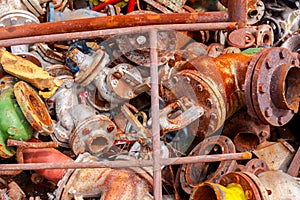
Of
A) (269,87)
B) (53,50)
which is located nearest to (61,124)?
(53,50)

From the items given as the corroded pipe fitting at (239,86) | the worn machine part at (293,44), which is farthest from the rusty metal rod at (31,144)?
the worn machine part at (293,44)

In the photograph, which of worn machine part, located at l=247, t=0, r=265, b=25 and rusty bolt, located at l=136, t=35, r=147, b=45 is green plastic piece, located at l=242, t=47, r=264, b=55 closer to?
worn machine part, located at l=247, t=0, r=265, b=25

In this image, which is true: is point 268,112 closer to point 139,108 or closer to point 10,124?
point 139,108

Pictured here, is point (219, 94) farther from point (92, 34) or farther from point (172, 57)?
point (92, 34)

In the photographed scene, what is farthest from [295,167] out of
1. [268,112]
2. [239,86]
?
[239,86]

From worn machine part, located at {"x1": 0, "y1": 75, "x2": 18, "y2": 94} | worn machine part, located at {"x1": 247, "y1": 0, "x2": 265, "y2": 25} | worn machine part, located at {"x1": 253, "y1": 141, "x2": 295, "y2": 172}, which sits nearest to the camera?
worn machine part, located at {"x1": 0, "y1": 75, "x2": 18, "y2": 94}

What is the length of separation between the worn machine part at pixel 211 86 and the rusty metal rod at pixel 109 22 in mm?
332

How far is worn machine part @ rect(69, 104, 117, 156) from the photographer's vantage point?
198cm

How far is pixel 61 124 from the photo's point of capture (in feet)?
6.75

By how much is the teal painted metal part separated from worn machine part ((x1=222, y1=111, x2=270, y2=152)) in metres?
0.94

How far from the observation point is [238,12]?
1712mm

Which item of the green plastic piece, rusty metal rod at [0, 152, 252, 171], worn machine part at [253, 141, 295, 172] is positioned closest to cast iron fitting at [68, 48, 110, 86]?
rusty metal rod at [0, 152, 252, 171]

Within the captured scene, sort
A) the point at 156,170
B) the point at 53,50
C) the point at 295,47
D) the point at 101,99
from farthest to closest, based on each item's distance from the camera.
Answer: the point at 295,47 < the point at 53,50 < the point at 101,99 < the point at 156,170

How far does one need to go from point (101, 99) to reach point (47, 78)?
1.03ft
